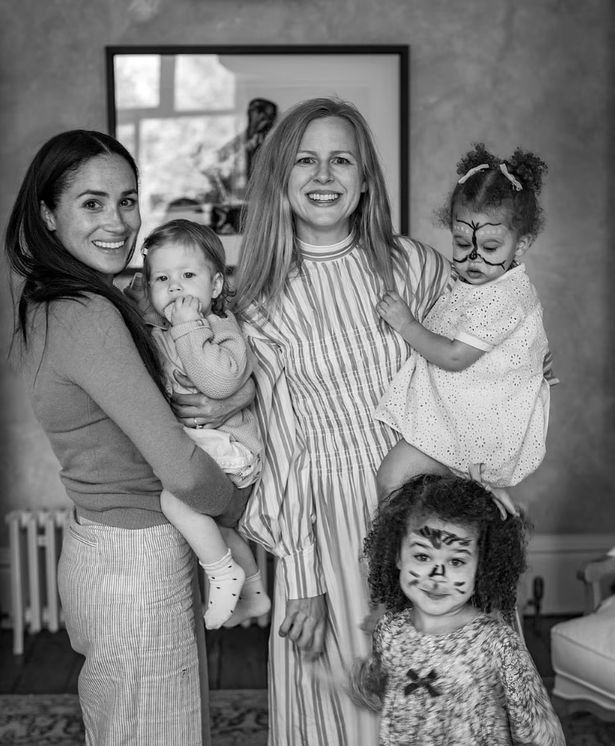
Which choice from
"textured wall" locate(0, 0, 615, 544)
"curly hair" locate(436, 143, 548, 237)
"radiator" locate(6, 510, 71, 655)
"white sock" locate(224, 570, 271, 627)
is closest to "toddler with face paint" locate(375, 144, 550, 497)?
"curly hair" locate(436, 143, 548, 237)

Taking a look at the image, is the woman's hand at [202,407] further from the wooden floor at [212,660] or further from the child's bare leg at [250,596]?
the wooden floor at [212,660]

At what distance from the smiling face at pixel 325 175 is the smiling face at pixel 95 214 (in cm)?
38

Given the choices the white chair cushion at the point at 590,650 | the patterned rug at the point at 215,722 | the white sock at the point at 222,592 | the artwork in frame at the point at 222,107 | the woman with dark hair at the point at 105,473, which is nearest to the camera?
the woman with dark hair at the point at 105,473

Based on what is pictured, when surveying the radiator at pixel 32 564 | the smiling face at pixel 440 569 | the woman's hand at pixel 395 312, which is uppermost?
the woman's hand at pixel 395 312

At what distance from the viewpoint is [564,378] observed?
4.13 m

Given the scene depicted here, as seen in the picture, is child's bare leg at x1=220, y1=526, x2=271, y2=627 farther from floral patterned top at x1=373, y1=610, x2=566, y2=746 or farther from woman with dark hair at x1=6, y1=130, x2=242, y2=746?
floral patterned top at x1=373, y1=610, x2=566, y2=746

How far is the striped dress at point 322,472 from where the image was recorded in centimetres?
206

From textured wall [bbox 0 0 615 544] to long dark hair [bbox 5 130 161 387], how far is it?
2.19 metres

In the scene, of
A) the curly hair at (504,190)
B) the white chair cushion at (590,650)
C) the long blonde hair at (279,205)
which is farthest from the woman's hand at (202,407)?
the white chair cushion at (590,650)

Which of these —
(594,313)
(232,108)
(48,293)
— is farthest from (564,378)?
(48,293)

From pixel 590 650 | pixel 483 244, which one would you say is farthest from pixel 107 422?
pixel 590 650

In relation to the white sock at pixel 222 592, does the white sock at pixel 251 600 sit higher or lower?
lower

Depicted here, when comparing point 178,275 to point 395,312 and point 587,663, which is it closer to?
point 395,312

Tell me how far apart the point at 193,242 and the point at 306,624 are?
83 centimetres
